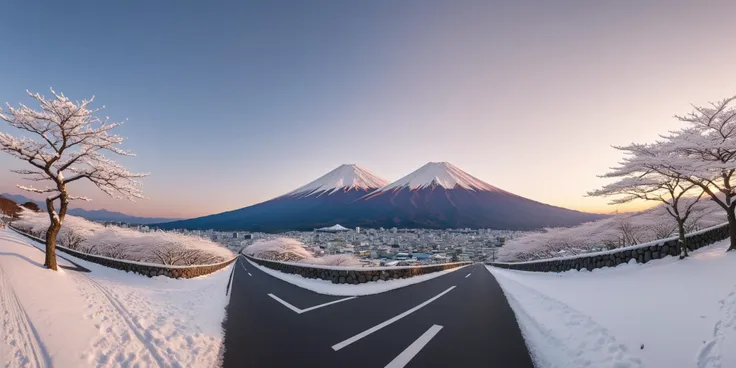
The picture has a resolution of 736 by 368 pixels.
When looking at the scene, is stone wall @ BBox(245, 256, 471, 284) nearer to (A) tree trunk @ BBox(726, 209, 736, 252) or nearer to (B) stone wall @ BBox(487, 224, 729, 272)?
(B) stone wall @ BBox(487, 224, 729, 272)

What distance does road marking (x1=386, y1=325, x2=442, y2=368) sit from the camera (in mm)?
3877

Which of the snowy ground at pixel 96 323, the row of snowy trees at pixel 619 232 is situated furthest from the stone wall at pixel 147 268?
the row of snowy trees at pixel 619 232

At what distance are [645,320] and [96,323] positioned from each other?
34.5 feet

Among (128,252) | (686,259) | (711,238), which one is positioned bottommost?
(128,252)

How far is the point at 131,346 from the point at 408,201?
7059 inches

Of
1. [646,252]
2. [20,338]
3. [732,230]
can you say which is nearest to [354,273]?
[20,338]

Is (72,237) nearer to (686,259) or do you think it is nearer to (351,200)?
(686,259)

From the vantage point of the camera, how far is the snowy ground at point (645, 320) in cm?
366

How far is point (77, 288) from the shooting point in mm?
8562

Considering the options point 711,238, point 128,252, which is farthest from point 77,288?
point 128,252

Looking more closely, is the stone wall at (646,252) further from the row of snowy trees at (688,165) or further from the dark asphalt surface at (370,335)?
the dark asphalt surface at (370,335)

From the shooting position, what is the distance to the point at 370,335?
5.11m

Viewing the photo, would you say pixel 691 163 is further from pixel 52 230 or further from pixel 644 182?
pixel 52 230

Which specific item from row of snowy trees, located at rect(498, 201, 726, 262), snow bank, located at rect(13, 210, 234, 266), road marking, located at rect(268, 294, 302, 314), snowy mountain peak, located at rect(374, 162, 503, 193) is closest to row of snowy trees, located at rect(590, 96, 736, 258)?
road marking, located at rect(268, 294, 302, 314)
